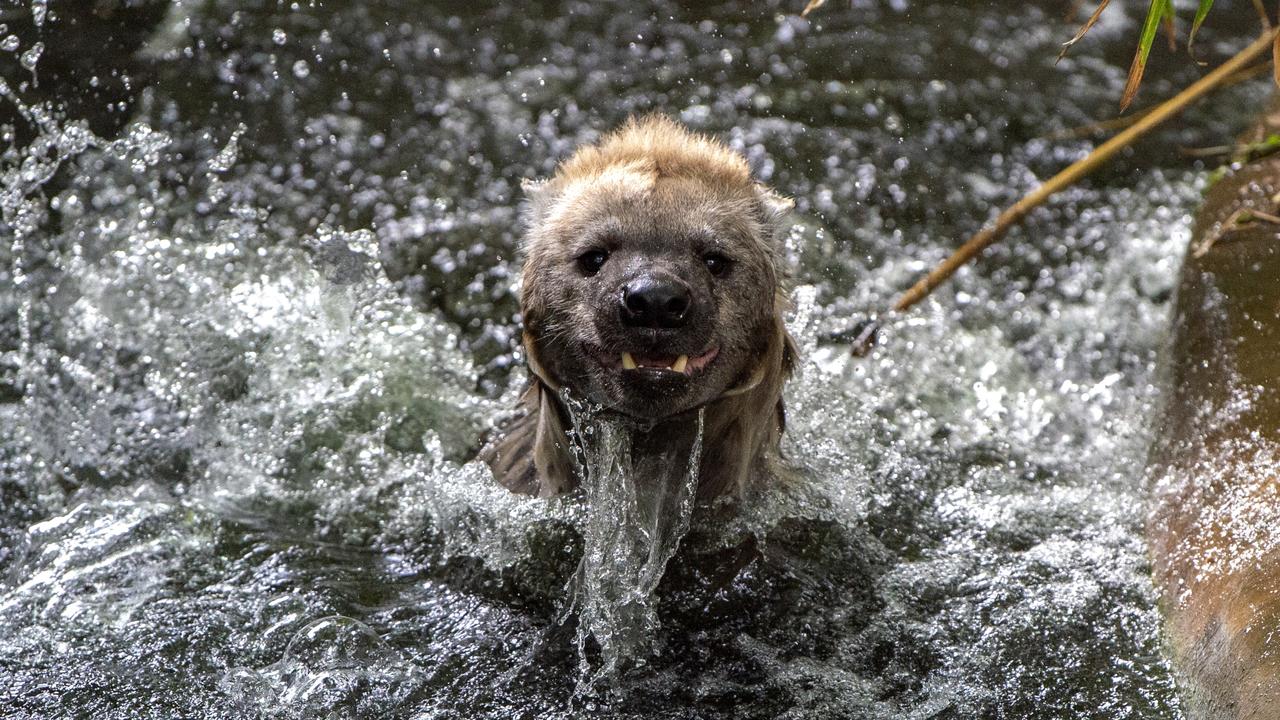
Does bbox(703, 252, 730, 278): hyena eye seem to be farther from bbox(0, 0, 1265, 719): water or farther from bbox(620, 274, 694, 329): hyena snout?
bbox(0, 0, 1265, 719): water

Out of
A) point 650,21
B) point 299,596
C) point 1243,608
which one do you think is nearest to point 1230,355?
point 1243,608

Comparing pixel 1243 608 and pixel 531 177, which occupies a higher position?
pixel 531 177

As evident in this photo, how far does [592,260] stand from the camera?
3.57 meters

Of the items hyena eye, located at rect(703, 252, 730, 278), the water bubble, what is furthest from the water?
hyena eye, located at rect(703, 252, 730, 278)

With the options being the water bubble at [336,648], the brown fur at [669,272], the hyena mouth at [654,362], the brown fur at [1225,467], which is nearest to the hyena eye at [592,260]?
the brown fur at [669,272]

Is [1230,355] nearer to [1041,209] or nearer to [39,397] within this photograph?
[1041,209]

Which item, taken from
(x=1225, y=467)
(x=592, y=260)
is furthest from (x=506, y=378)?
(x=1225, y=467)

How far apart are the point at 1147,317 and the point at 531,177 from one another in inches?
98.3

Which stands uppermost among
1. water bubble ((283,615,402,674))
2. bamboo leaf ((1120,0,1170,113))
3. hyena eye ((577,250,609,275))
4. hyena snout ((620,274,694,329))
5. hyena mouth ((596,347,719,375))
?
bamboo leaf ((1120,0,1170,113))

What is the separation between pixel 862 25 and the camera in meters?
6.52

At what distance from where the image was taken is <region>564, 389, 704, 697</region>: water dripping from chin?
372 cm

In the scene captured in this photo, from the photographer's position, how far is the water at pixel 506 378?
3.56 m

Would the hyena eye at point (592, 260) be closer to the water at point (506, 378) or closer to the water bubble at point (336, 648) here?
the water at point (506, 378)

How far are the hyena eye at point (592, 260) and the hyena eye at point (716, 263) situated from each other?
259mm
